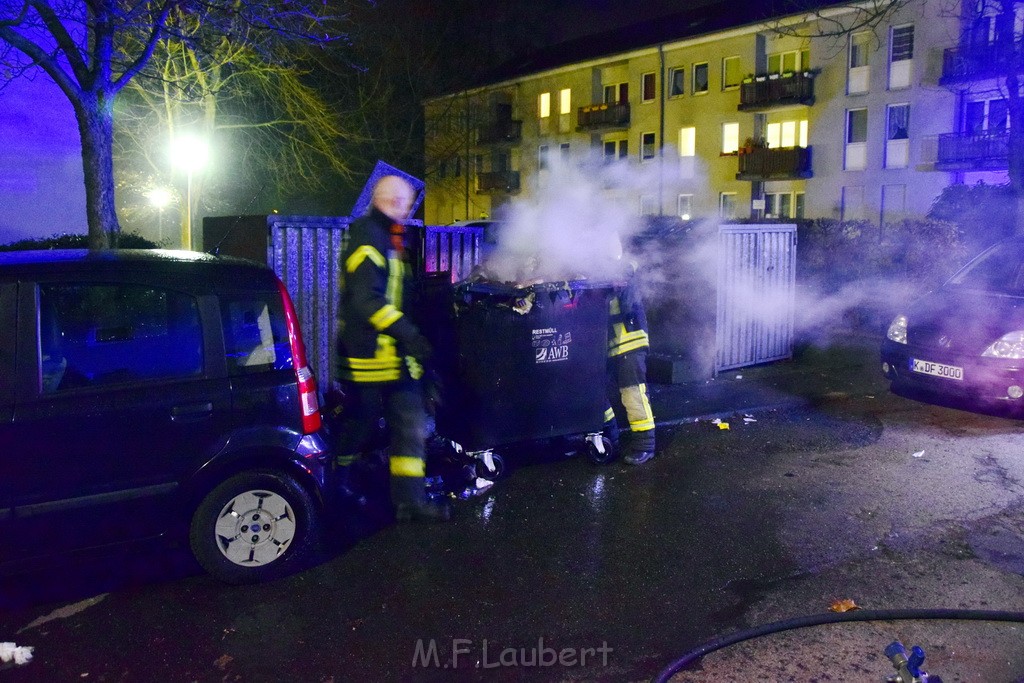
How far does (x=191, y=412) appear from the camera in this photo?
4062 millimetres

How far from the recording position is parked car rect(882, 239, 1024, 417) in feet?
24.7

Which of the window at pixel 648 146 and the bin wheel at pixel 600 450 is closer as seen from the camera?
the bin wheel at pixel 600 450

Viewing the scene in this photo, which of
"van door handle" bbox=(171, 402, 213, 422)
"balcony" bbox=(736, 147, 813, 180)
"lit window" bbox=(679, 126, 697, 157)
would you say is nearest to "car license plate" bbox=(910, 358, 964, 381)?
"van door handle" bbox=(171, 402, 213, 422)

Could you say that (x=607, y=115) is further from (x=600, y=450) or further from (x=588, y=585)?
(x=588, y=585)

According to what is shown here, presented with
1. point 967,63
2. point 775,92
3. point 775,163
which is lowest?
point 775,163

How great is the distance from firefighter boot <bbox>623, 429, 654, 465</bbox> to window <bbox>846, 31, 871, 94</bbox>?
26.2 metres

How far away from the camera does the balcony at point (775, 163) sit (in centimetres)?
2962

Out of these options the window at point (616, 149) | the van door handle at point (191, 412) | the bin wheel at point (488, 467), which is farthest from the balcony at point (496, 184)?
the van door handle at point (191, 412)

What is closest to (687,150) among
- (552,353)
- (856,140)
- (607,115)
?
(607,115)

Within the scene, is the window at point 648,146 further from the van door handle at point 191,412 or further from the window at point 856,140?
the van door handle at point 191,412

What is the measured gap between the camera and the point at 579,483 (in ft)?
19.9

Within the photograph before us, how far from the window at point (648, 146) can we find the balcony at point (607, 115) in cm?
90

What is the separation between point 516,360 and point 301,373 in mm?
1808

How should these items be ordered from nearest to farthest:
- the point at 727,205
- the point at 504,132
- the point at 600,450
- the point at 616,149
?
1. the point at 600,450
2. the point at 727,205
3. the point at 616,149
4. the point at 504,132
